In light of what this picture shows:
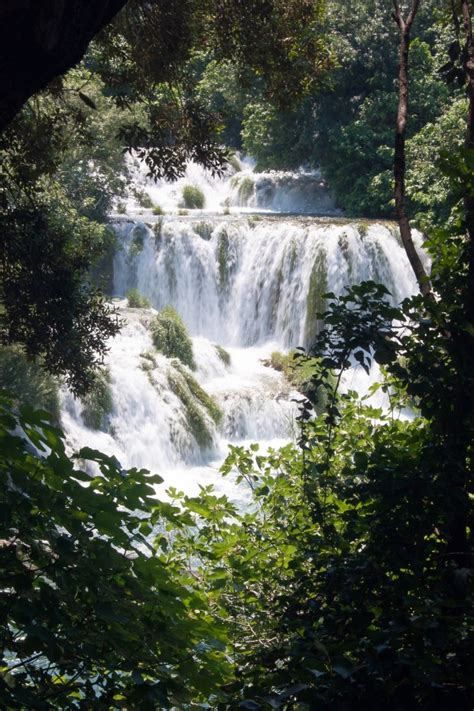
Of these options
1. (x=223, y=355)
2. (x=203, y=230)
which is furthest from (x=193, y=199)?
(x=223, y=355)

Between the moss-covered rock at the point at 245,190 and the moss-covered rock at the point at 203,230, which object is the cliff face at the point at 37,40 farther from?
the moss-covered rock at the point at 245,190

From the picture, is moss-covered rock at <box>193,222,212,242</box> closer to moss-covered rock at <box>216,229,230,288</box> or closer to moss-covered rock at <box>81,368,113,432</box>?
moss-covered rock at <box>216,229,230,288</box>

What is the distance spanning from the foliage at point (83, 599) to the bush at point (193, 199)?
82.5 ft

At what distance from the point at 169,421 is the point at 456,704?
501 inches

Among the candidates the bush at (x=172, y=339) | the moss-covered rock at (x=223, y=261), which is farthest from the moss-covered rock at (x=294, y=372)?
the moss-covered rock at (x=223, y=261)

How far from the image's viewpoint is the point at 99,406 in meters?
14.5

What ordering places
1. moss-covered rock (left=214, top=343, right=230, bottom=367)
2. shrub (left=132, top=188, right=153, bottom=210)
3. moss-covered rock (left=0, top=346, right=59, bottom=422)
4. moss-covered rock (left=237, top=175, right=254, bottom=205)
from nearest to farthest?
moss-covered rock (left=0, top=346, right=59, bottom=422) < moss-covered rock (left=214, top=343, right=230, bottom=367) < shrub (left=132, top=188, right=153, bottom=210) < moss-covered rock (left=237, top=175, right=254, bottom=205)

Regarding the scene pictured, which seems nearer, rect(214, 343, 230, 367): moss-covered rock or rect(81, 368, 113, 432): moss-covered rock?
rect(81, 368, 113, 432): moss-covered rock

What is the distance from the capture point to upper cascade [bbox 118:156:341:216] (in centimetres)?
2756

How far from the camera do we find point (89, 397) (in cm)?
1427

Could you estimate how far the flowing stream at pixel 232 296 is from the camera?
15555 mm

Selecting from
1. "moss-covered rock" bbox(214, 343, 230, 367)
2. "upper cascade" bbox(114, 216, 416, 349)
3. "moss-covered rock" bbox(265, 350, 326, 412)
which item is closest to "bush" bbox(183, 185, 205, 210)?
"upper cascade" bbox(114, 216, 416, 349)

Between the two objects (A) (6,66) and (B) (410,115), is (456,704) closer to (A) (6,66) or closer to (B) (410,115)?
(A) (6,66)

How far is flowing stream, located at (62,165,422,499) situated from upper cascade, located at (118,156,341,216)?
3.28 metres
